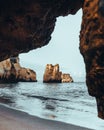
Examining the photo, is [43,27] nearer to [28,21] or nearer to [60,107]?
[28,21]

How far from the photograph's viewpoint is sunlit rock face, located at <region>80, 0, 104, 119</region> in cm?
549

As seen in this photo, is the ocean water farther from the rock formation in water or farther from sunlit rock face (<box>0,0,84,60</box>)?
the rock formation in water

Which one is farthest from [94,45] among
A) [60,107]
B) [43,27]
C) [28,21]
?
[60,107]

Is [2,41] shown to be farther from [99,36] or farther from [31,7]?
[99,36]

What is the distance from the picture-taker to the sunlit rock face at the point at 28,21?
13023mm

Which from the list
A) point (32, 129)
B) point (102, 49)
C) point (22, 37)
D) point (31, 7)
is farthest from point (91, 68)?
point (22, 37)

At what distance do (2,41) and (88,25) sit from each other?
372 inches

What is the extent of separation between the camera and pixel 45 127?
366 inches

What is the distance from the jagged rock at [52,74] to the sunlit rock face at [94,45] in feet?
259

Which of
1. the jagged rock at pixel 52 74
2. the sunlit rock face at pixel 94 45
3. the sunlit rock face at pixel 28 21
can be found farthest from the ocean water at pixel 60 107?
the jagged rock at pixel 52 74

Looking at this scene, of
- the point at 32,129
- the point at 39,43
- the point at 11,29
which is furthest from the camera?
the point at 39,43

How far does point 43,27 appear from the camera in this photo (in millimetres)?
14992

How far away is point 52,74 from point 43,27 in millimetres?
73699

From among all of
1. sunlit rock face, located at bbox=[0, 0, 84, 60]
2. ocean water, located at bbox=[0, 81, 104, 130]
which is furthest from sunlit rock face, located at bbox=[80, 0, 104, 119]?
sunlit rock face, located at bbox=[0, 0, 84, 60]
